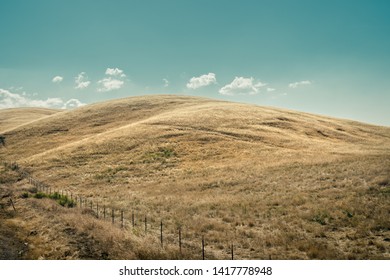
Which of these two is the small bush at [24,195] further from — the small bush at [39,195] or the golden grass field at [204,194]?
the small bush at [39,195]

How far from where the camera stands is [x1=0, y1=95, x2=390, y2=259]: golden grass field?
12.3m

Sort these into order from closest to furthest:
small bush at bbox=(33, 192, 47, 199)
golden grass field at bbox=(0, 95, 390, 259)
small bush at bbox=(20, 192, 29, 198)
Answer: golden grass field at bbox=(0, 95, 390, 259)
small bush at bbox=(33, 192, 47, 199)
small bush at bbox=(20, 192, 29, 198)

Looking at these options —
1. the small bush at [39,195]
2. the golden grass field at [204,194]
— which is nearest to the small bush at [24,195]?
the golden grass field at [204,194]

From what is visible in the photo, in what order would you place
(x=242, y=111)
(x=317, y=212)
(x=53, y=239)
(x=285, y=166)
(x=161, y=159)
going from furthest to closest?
(x=242, y=111) → (x=161, y=159) → (x=285, y=166) → (x=317, y=212) → (x=53, y=239)

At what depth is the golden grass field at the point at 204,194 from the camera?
12281 millimetres

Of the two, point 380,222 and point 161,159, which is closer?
point 380,222

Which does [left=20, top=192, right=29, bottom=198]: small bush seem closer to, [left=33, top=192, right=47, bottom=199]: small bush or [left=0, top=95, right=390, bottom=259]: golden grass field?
[left=0, top=95, right=390, bottom=259]: golden grass field

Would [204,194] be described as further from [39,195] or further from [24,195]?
[24,195]

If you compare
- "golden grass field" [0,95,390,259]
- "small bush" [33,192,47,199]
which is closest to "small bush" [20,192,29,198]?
"golden grass field" [0,95,390,259]

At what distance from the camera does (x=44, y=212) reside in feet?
60.7

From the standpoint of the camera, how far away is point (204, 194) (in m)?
A: 24.6

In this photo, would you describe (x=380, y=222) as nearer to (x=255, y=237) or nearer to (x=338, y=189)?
(x=255, y=237)
